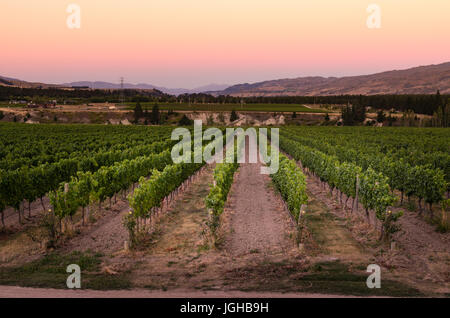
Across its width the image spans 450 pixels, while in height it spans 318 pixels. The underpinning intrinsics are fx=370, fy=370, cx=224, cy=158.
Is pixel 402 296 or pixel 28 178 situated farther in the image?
pixel 28 178

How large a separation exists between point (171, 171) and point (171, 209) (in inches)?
71.6

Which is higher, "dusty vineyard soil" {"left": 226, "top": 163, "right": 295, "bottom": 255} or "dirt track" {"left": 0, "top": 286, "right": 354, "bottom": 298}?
"dirt track" {"left": 0, "top": 286, "right": 354, "bottom": 298}

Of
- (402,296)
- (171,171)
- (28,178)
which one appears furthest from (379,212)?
(28,178)

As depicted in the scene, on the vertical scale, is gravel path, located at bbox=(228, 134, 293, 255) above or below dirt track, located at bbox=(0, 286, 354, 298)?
below

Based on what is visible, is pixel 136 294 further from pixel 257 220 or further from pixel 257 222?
pixel 257 220

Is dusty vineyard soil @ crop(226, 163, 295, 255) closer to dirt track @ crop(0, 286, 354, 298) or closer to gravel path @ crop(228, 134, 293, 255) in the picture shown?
gravel path @ crop(228, 134, 293, 255)

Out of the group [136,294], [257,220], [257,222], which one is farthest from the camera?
[257,220]

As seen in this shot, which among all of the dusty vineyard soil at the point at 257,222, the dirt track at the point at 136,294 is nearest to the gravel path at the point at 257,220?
the dusty vineyard soil at the point at 257,222

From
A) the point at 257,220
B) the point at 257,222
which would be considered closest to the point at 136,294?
the point at 257,222

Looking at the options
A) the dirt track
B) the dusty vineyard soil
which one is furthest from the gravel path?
the dirt track

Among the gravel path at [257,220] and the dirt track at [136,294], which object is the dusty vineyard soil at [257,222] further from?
the dirt track at [136,294]

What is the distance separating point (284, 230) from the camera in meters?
13.5

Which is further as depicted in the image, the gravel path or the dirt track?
the gravel path

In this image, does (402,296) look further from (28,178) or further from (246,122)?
(246,122)
